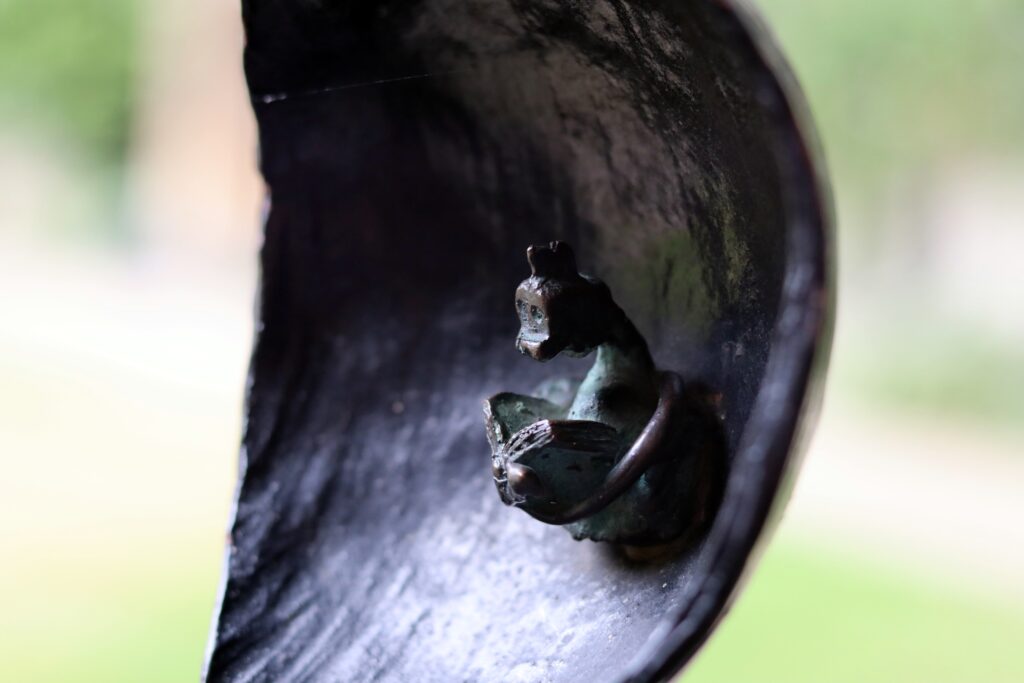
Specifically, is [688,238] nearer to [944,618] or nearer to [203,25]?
[944,618]

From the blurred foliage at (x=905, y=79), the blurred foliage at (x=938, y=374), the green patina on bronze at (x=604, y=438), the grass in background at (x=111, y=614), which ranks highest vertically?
the blurred foliage at (x=905, y=79)

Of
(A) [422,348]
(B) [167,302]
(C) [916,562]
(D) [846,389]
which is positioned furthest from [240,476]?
(B) [167,302]

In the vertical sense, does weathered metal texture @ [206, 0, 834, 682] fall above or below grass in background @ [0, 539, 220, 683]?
above

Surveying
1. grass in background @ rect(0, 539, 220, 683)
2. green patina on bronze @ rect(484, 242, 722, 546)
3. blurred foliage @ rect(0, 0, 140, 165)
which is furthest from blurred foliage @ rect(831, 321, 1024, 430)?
blurred foliage @ rect(0, 0, 140, 165)

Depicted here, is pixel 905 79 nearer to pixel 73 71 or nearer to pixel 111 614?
pixel 111 614

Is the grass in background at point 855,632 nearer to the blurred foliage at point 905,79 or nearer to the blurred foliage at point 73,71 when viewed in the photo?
the blurred foliage at point 905,79

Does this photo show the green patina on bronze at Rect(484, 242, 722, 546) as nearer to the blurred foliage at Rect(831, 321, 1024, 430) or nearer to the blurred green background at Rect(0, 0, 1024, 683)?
the blurred green background at Rect(0, 0, 1024, 683)

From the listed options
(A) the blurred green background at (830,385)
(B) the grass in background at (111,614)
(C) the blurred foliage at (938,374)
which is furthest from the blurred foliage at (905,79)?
(B) the grass in background at (111,614)
